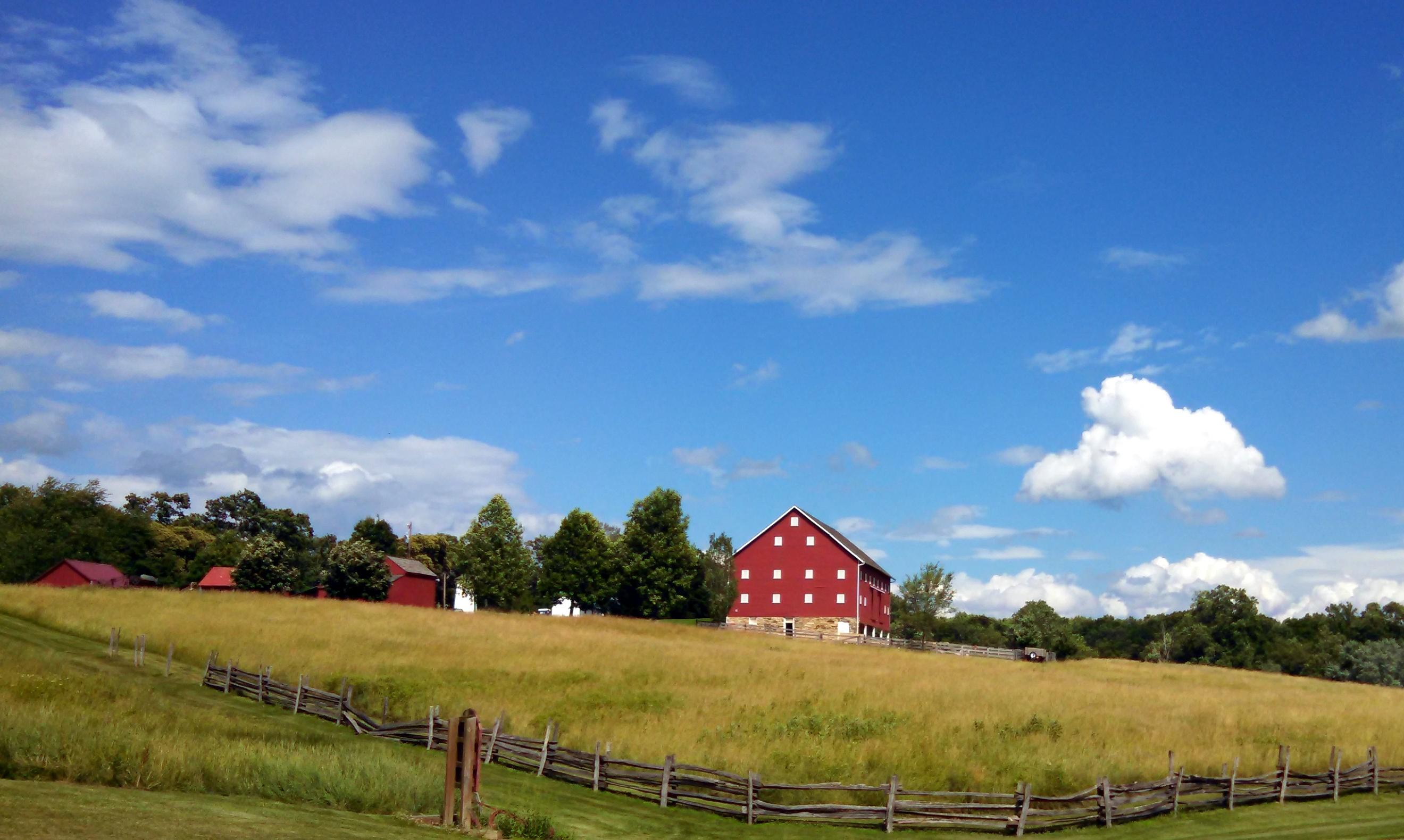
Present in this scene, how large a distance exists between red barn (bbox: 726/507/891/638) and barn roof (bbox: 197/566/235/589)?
51818mm

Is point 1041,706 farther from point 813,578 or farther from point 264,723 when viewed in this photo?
point 813,578

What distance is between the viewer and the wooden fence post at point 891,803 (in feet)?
81.1

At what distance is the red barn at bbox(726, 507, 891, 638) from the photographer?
97125mm

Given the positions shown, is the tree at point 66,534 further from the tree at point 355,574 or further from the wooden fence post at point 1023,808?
the wooden fence post at point 1023,808

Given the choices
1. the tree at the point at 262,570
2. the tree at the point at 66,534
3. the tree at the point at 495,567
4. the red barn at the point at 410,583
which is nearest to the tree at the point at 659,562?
the tree at the point at 495,567

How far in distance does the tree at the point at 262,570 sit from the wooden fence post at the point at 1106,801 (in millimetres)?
87253

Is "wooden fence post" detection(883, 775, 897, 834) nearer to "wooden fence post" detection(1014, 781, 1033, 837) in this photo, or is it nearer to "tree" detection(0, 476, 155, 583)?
"wooden fence post" detection(1014, 781, 1033, 837)

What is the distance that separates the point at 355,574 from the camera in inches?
3844

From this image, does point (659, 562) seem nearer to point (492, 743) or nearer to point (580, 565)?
point (580, 565)

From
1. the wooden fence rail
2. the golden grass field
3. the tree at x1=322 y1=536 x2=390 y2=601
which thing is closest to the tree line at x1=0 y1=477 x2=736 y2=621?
the tree at x1=322 y1=536 x2=390 y2=601

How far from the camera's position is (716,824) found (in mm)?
24875

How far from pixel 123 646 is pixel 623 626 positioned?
3205 cm

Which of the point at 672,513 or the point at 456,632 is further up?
the point at 672,513

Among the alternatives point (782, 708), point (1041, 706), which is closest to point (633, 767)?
point (782, 708)
